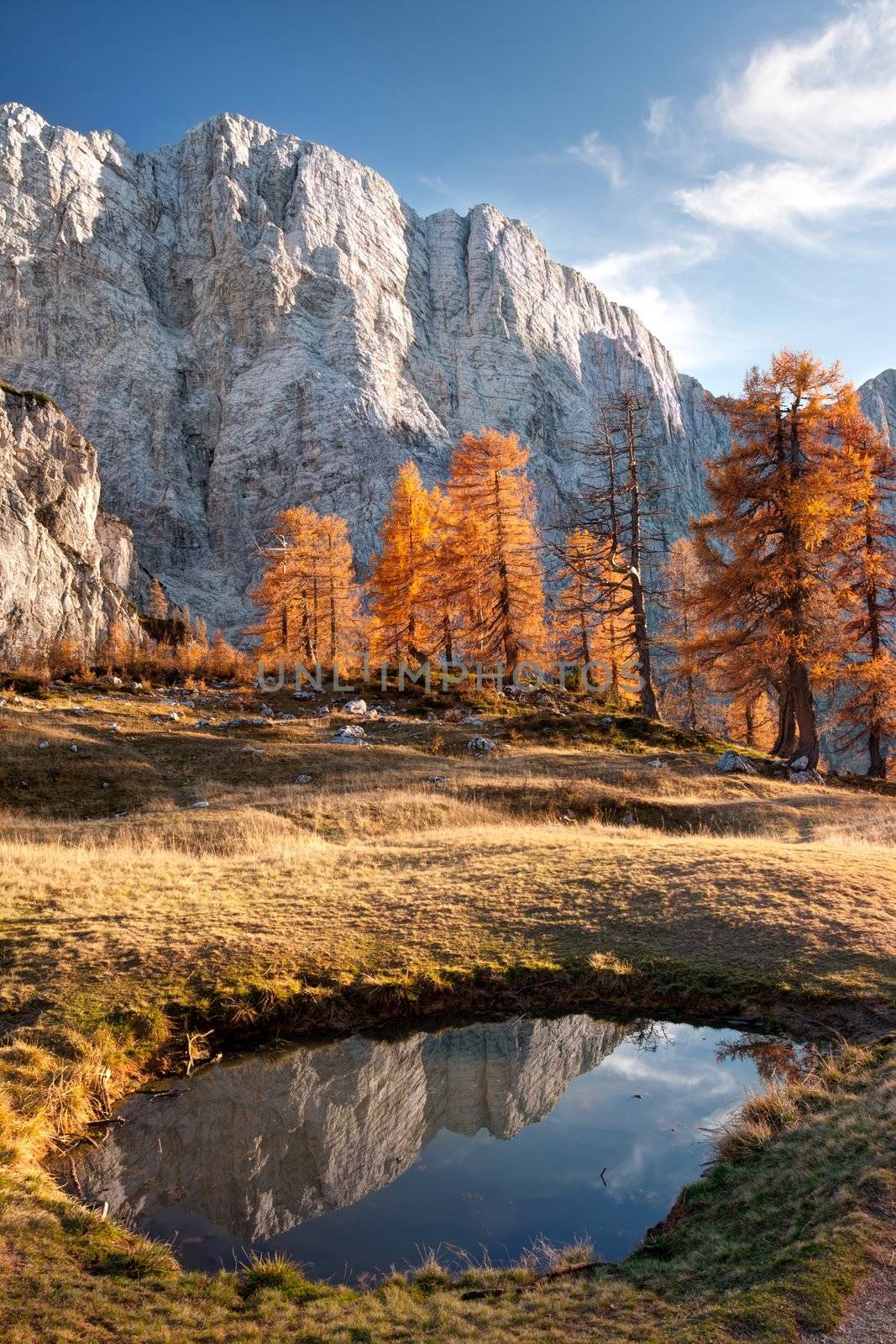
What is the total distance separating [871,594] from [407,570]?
67.0 ft

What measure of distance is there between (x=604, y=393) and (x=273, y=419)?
209 feet

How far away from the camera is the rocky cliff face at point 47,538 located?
4312 centimetres

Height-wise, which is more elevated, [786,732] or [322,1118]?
[786,732]

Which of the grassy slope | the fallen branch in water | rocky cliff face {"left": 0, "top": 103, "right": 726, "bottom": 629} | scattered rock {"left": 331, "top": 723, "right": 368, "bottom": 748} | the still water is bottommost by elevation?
the still water

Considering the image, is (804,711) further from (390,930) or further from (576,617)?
(390,930)

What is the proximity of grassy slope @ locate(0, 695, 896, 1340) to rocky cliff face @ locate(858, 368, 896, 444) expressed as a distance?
538ft

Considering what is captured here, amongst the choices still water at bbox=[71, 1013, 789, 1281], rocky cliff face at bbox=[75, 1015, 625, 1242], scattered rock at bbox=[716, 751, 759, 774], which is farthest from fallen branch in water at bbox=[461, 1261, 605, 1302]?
scattered rock at bbox=[716, 751, 759, 774]

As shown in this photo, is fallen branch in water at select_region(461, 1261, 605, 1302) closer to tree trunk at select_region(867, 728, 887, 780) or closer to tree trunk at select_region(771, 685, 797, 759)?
tree trunk at select_region(771, 685, 797, 759)

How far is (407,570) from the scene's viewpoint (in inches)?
1497

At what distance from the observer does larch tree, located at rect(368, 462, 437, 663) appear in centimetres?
3784

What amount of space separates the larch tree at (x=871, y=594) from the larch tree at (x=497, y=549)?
41.5ft

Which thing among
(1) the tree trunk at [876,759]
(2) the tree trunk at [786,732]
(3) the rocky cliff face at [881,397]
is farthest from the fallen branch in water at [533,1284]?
(3) the rocky cliff face at [881,397]

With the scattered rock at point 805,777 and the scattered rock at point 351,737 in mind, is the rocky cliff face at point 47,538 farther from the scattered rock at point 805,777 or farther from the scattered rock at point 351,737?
the scattered rock at point 805,777

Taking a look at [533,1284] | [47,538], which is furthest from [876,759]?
[47,538]
